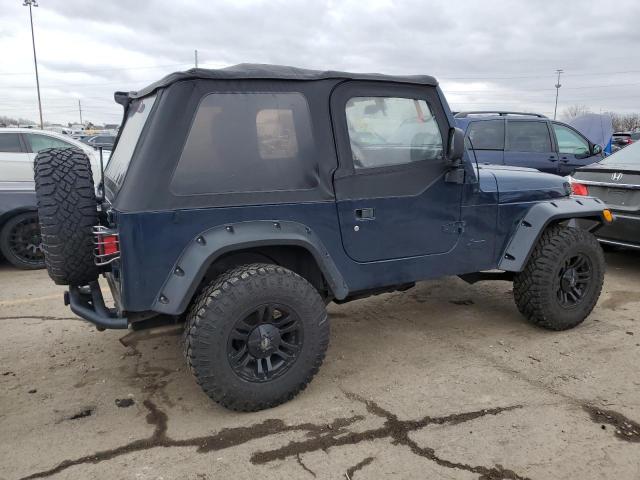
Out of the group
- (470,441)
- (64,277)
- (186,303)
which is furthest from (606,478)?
(64,277)

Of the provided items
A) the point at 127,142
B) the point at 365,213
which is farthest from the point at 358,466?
the point at 127,142

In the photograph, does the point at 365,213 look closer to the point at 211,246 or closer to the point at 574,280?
the point at 211,246

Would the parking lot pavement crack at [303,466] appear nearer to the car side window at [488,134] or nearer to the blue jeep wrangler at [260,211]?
the blue jeep wrangler at [260,211]

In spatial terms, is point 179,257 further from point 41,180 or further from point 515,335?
point 515,335

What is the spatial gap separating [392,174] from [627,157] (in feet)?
14.2

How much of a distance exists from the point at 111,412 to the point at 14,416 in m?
0.55

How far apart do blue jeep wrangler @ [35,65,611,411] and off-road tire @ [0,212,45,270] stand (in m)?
3.27

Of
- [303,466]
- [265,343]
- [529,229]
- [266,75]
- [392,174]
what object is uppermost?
[266,75]

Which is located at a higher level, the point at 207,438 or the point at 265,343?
the point at 265,343

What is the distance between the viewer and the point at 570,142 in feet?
30.3

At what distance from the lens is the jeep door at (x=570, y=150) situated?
29.4 feet

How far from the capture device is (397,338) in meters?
4.14

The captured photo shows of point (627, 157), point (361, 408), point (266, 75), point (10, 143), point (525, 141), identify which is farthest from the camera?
point (525, 141)

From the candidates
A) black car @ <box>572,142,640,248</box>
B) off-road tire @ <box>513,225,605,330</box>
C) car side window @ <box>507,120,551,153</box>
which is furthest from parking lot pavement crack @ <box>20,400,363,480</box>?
car side window @ <box>507,120,551,153</box>
